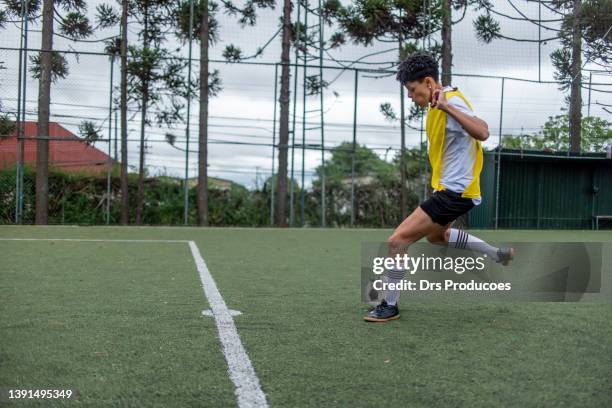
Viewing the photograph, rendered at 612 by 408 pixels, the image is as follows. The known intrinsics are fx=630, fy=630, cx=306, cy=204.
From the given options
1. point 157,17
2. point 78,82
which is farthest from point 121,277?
point 157,17

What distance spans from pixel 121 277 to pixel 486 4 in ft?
52.1

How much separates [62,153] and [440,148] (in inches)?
570

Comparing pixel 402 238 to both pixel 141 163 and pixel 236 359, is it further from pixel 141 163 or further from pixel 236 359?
pixel 141 163

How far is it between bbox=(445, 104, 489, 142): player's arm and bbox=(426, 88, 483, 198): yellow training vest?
0.23 m

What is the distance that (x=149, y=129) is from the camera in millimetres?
17469

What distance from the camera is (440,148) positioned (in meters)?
4.35

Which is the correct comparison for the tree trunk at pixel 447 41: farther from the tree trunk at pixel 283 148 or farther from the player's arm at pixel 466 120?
the player's arm at pixel 466 120

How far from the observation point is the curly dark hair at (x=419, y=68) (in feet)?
13.8

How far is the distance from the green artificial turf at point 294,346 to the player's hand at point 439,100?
4.70 feet

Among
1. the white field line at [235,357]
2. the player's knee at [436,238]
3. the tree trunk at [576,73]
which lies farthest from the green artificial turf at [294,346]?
the tree trunk at [576,73]

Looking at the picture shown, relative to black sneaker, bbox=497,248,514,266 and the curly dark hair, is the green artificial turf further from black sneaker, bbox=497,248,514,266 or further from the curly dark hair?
the curly dark hair

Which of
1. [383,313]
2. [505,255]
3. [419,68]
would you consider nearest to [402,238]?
[383,313]

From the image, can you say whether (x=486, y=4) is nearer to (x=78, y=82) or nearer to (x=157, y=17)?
(x=157, y=17)

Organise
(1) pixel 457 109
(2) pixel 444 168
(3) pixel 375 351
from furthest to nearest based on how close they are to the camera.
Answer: (2) pixel 444 168 < (1) pixel 457 109 < (3) pixel 375 351
